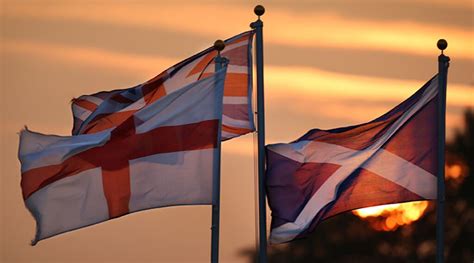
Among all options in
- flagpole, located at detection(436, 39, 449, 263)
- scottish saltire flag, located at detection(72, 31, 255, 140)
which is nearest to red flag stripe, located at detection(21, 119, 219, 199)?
scottish saltire flag, located at detection(72, 31, 255, 140)

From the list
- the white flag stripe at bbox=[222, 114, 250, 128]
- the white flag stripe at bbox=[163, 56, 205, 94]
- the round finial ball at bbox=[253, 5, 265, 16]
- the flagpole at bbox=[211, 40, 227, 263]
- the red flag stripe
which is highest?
the round finial ball at bbox=[253, 5, 265, 16]

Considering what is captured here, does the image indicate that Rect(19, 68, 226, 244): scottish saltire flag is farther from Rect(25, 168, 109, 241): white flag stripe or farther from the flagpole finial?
the flagpole finial

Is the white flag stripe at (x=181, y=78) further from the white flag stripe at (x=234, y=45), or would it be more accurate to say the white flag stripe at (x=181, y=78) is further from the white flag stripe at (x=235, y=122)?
the white flag stripe at (x=235, y=122)

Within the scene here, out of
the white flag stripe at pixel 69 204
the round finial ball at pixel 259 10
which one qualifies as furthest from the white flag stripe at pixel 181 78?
the white flag stripe at pixel 69 204

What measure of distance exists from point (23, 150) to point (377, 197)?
19.9ft

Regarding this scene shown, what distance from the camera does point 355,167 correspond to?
31781 millimetres

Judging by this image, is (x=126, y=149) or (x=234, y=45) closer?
(x=126, y=149)

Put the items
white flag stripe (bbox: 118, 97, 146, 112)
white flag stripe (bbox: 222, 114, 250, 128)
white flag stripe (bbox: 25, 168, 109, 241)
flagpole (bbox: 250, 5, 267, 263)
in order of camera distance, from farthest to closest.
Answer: white flag stripe (bbox: 222, 114, 250, 128), white flag stripe (bbox: 118, 97, 146, 112), flagpole (bbox: 250, 5, 267, 263), white flag stripe (bbox: 25, 168, 109, 241)

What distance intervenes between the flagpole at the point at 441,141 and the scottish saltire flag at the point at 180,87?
13.4ft

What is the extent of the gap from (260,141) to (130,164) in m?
2.75

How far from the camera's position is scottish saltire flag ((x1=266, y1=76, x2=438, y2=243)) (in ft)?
104

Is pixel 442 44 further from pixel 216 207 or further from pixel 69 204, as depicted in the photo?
pixel 69 204

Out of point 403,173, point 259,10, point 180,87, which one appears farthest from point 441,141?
point 180,87

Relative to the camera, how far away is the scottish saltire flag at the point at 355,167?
31.5m
